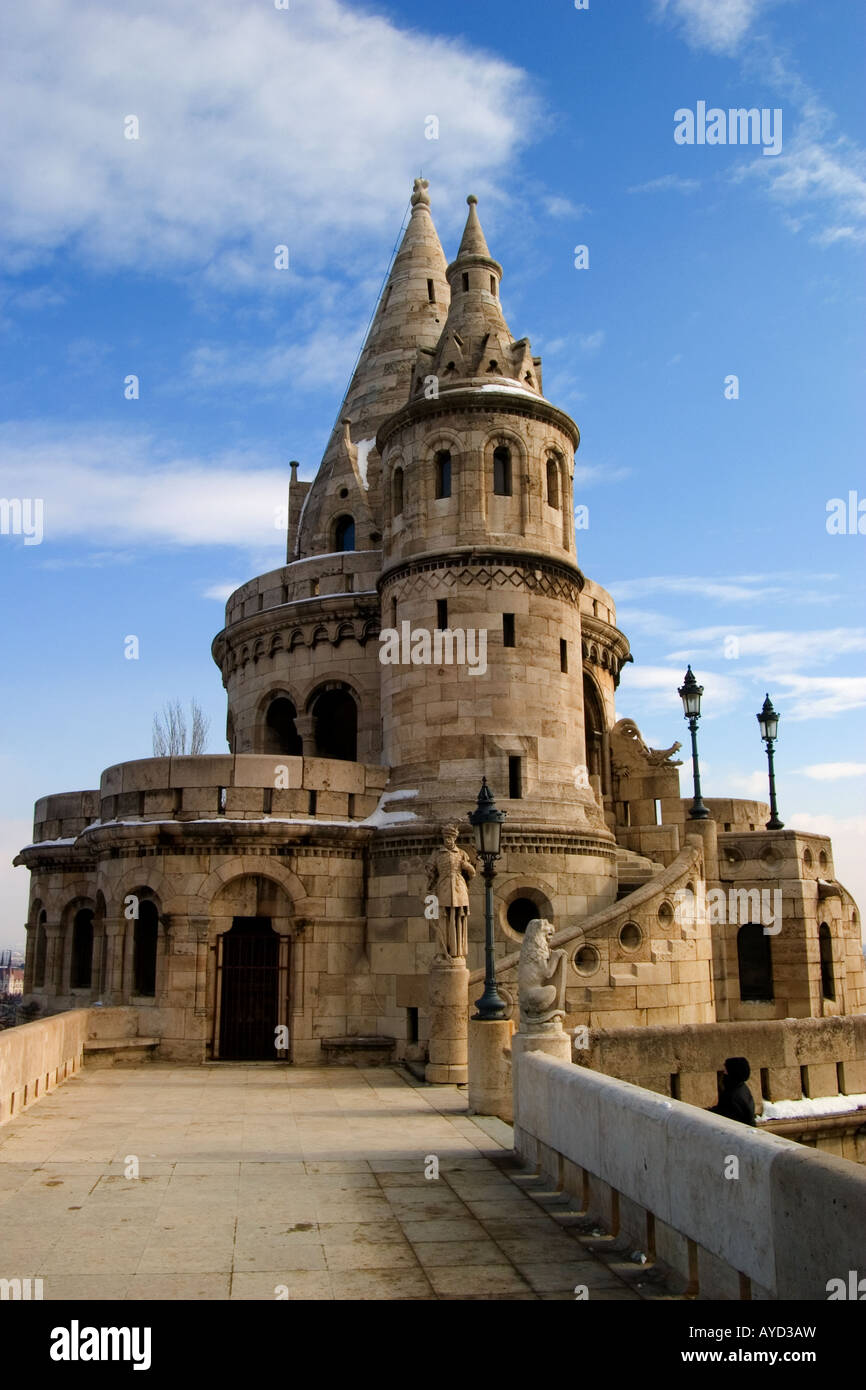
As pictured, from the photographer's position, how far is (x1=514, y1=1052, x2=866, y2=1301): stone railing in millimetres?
5023

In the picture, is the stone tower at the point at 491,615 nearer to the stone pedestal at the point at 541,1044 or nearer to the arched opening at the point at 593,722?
the arched opening at the point at 593,722

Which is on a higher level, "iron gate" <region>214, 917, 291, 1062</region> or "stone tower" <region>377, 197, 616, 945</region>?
"stone tower" <region>377, 197, 616, 945</region>

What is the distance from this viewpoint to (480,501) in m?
21.6

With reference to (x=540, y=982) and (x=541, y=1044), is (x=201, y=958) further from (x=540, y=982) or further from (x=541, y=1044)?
(x=541, y=1044)

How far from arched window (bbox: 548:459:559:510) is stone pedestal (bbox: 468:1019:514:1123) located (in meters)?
12.5

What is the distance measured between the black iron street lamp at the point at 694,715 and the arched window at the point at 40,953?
15072 mm

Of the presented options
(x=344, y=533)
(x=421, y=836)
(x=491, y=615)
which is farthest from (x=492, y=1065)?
(x=344, y=533)

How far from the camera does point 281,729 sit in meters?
27.6

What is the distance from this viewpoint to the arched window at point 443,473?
22.2 meters

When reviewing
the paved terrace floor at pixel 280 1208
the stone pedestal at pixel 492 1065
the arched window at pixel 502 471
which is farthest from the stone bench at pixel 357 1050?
the arched window at pixel 502 471

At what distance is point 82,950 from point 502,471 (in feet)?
46.4

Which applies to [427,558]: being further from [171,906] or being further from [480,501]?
[171,906]

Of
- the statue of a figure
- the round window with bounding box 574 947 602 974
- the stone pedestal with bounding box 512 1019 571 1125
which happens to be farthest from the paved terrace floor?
the round window with bounding box 574 947 602 974

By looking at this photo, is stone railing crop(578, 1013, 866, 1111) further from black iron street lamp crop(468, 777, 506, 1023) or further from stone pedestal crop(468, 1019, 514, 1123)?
black iron street lamp crop(468, 777, 506, 1023)
